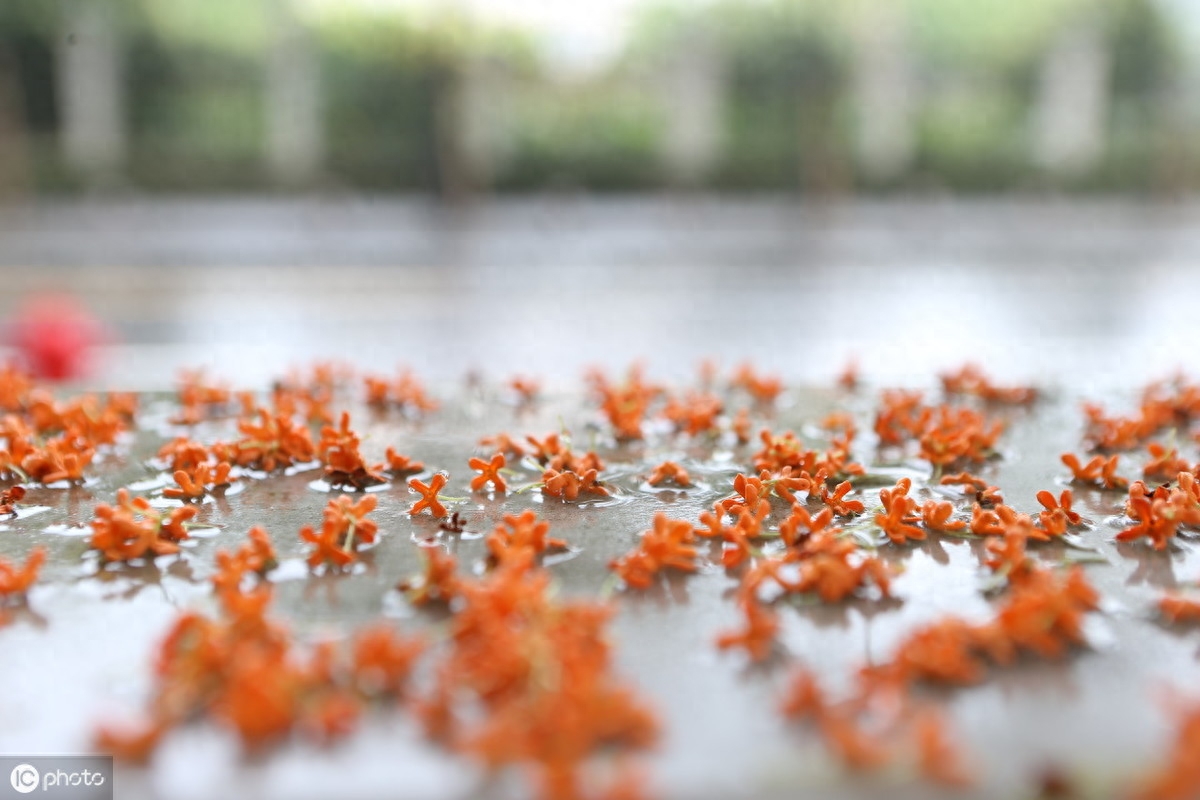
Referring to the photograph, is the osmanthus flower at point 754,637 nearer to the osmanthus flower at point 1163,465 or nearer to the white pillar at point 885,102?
the osmanthus flower at point 1163,465

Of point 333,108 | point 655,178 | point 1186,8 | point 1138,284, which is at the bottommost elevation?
point 1138,284

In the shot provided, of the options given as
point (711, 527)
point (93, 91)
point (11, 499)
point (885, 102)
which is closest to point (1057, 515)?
point (711, 527)

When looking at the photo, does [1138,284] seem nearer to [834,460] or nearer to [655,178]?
[655,178]

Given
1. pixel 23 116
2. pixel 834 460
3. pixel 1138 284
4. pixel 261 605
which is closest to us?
pixel 261 605

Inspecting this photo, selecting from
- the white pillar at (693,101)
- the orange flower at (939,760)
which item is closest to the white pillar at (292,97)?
the white pillar at (693,101)

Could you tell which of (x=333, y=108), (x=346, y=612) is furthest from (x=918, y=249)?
(x=346, y=612)

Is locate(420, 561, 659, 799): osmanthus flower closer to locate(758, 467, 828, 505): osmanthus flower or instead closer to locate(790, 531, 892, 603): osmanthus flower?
locate(790, 531, 892, 603): osmanthus flower
